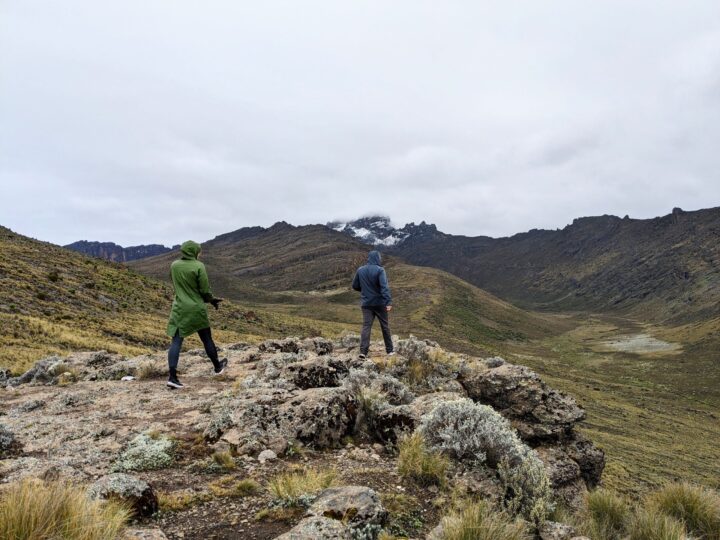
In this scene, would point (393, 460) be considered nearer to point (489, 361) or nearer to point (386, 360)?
point (386, 360)

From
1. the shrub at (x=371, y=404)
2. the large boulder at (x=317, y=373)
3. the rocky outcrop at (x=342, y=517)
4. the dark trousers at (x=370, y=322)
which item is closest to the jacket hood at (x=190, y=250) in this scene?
the large boulder at (x=317, y=373)

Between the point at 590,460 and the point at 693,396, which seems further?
the point at 693,396

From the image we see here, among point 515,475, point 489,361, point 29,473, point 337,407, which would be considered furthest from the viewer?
point 489,361

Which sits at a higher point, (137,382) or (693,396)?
(137,382)

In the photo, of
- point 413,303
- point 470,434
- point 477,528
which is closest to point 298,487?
point 477,528

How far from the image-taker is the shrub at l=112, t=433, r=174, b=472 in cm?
562

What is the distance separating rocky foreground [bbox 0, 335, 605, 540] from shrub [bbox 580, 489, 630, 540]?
0.67 m

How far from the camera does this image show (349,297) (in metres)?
146

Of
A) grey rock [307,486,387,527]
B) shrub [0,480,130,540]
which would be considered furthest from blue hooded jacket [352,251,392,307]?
shrub [0,480,130,540]

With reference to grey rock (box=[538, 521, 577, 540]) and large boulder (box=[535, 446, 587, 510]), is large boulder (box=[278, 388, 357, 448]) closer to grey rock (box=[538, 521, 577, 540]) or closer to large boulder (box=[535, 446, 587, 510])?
grey rock (box=[538, 521, 577, 540])

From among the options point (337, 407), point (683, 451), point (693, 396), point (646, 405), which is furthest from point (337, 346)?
point (693, 396)

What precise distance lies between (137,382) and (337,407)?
23.3 feet

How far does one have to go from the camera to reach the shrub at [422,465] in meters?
5.48

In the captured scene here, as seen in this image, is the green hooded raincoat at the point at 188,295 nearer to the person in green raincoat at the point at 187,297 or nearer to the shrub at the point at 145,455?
the person in green raincoat at the point at 187,297
